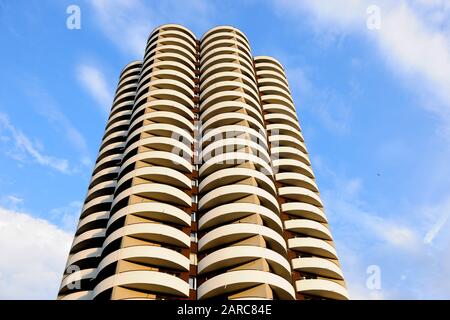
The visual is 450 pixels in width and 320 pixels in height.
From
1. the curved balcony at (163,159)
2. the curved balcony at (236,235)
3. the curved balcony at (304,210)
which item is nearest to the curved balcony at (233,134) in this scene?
the curved balcony at (163,159)

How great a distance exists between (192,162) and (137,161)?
6.67 m

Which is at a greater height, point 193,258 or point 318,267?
point 193,258

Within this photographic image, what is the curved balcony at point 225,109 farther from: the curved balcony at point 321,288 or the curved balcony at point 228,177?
the curved balcony at point 321,288

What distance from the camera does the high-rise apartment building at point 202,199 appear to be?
39000 millimetres

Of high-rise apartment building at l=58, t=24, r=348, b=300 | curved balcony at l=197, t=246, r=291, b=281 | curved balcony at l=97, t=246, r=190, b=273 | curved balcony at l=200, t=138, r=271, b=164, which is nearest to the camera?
curved balcony at l=97, t=246, r=190, b=273

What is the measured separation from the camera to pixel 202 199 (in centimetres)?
4659

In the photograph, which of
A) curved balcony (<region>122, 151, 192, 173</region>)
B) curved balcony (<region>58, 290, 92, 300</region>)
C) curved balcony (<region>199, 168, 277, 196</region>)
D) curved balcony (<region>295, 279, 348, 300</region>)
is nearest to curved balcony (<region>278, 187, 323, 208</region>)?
curved balcony (<region>199, 168, 277, 196</region>)

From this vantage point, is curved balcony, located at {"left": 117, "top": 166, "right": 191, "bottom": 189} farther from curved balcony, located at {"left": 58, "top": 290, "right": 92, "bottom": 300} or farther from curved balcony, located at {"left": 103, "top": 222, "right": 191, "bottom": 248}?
curved balcony, located at {"left": 58, "top": 290, "right": 92, "bottom": 300}

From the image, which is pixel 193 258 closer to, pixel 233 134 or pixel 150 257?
pixel 150 257

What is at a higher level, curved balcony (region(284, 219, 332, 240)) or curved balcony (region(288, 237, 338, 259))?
curved balcony (region(284, 219, 332, 240))

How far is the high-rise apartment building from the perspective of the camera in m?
39.0

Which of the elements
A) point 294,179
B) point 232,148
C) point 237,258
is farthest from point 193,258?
point 294,179
